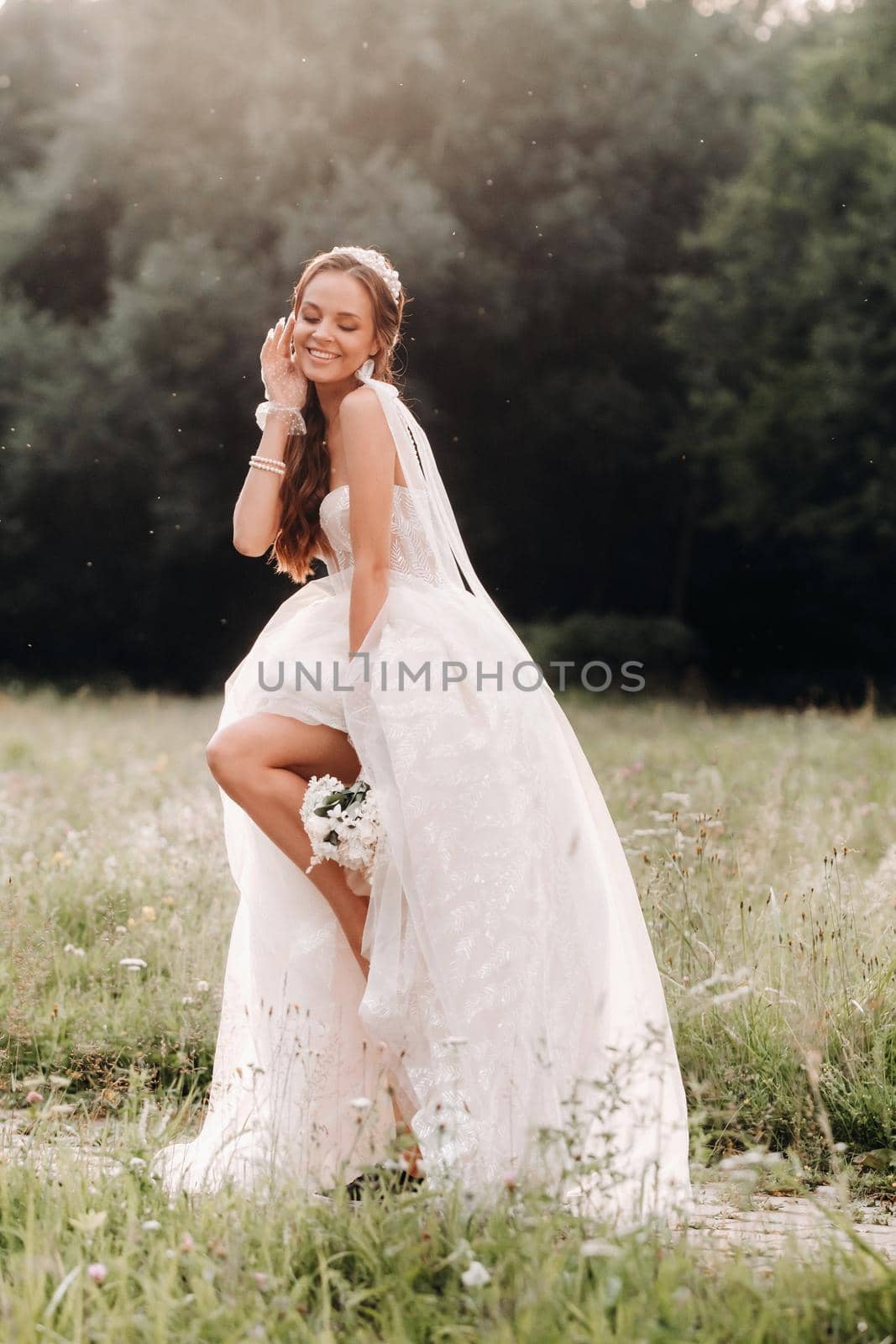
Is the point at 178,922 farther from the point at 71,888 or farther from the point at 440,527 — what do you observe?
the point at 440,527

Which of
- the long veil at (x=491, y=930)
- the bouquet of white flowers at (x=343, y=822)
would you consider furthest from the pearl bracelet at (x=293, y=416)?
the bouquet of white flowers at (x=343, y=822)

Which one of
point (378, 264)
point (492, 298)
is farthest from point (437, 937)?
point (492, 298)

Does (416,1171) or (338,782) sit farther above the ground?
(338,782)

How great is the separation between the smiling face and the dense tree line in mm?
14548

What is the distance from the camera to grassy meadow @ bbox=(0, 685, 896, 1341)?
2.31m

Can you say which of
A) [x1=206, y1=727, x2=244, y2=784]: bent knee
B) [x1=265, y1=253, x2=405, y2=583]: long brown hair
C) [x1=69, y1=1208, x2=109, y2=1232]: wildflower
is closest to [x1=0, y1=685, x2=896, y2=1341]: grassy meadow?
[x1=69, y1=1208, x2=109, y2=1232]: wildflower

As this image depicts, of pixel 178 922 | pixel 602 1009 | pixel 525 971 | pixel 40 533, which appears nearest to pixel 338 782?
pixel 525 971

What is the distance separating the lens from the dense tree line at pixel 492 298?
1836 cm

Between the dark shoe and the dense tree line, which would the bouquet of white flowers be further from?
the dense tree line

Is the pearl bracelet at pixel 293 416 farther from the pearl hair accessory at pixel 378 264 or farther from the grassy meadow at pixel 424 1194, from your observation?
the grassy meadow at pixel 424 1194

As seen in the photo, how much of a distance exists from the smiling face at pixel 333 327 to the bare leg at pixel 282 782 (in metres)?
0.98

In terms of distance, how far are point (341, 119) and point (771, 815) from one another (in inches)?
665

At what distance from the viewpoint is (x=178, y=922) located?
15.8ft

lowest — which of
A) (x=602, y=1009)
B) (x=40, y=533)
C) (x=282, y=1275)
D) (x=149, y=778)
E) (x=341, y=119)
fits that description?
(x=282, y=1275)
